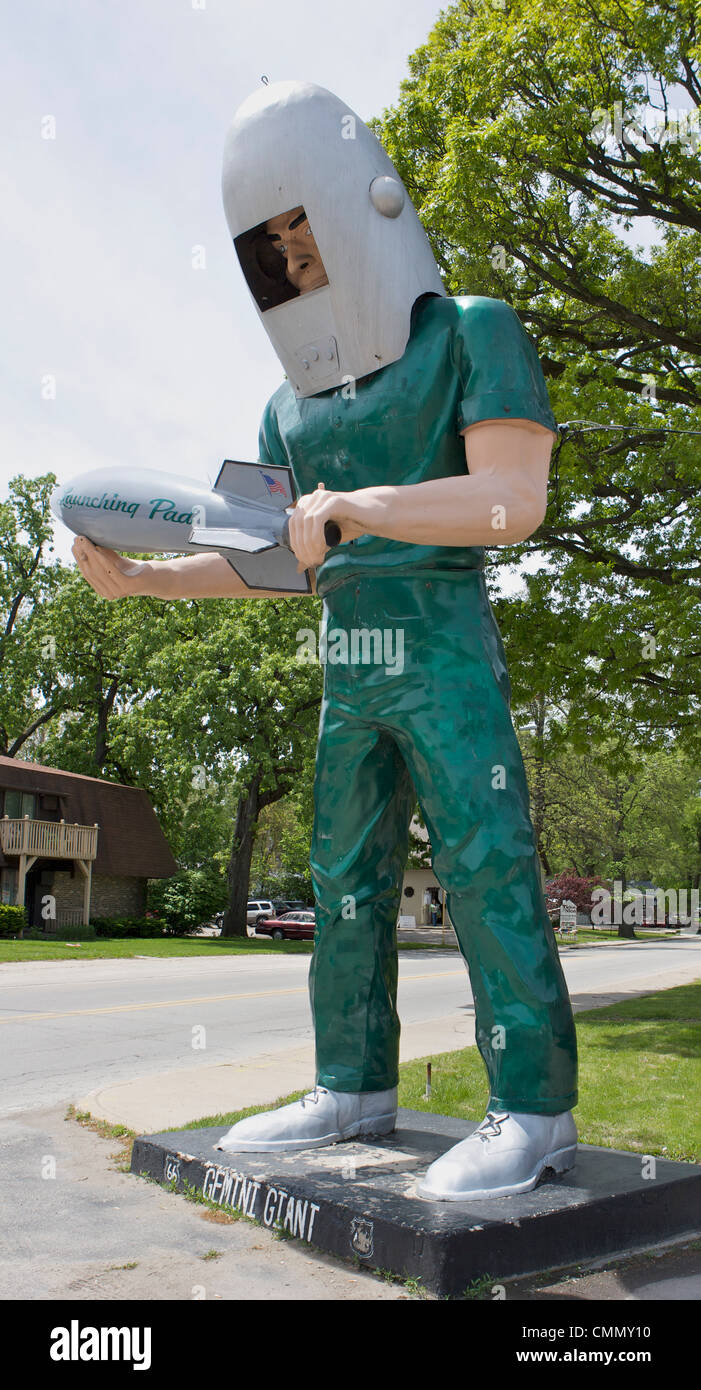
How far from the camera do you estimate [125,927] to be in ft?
88.7

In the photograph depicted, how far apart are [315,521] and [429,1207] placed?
175cm

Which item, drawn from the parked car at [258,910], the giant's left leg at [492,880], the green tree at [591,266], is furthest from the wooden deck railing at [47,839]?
the giant's left leg at [492,880]

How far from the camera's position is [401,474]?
3.35 meters

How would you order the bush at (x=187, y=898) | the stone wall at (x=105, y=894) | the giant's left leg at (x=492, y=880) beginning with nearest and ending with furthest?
1. the giant's left leg at (x=492, y=880)
2. the stone wall at (x=105, y=894)
3. the bush at (x=187, y=898)

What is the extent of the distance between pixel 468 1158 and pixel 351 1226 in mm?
355

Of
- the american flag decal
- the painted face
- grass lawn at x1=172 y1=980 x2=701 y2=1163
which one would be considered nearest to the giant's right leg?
the american flag decal

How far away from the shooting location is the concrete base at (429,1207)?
2609mm

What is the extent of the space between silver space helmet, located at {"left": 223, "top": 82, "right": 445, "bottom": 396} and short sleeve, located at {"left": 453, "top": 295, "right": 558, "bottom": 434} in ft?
0.63

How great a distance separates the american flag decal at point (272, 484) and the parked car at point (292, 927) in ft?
99.3

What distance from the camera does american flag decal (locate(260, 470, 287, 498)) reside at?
3287mm

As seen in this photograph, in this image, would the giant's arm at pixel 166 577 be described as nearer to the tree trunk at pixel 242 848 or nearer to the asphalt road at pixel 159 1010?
the asphalt road at pixel 159 1010

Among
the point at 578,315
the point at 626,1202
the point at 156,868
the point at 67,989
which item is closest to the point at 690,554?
the point at 578,315

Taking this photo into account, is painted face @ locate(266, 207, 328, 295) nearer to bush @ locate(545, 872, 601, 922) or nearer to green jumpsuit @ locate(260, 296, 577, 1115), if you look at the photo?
green jumpsuit @ locate(260, 296, 577, 1115)
